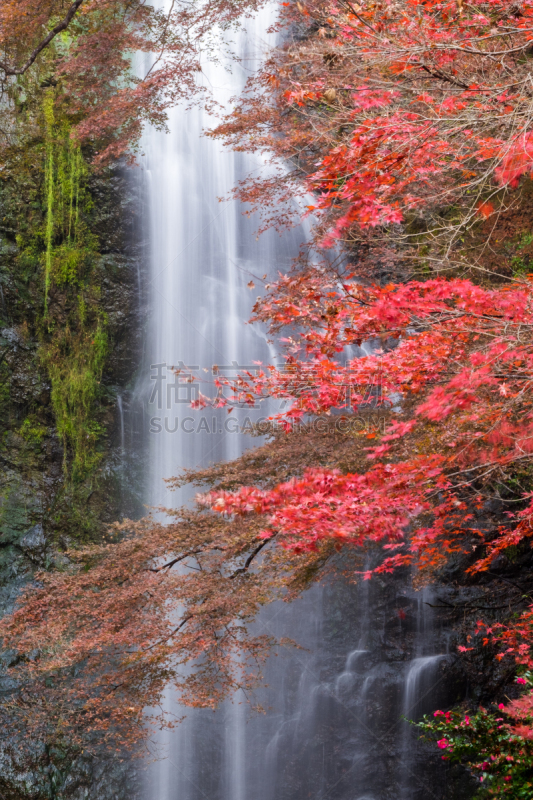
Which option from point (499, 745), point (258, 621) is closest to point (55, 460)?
point (258, 621)

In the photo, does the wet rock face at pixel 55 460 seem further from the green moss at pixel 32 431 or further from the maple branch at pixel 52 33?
the maple branch at pixel 52 33

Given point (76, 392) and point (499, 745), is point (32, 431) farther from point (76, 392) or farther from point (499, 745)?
point (499, 745)

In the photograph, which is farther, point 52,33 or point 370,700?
point 370,700

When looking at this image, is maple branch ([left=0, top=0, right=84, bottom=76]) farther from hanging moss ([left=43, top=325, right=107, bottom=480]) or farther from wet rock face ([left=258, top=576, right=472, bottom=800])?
wet rock face ([left=258, top=576, right=472, bottom=800])

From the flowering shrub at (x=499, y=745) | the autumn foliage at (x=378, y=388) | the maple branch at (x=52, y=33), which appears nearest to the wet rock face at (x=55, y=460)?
the autumn foliage at (x=378, y=388)

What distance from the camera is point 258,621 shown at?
33.7 ft

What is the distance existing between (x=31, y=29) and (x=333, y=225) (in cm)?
501

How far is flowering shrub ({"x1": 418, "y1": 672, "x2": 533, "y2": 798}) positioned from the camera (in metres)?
4.34

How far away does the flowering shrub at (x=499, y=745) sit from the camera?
4.34 metres

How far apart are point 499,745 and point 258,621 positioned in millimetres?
6101

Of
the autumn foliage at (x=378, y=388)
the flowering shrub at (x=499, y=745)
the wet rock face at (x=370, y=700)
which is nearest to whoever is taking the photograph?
the autumn foliage at (x=378, y=388)

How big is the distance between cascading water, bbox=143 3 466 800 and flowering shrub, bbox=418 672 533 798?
13.7 ft

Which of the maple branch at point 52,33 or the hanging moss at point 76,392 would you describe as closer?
the maple branch at point 52,33

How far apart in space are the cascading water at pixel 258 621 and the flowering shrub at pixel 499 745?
416cm
